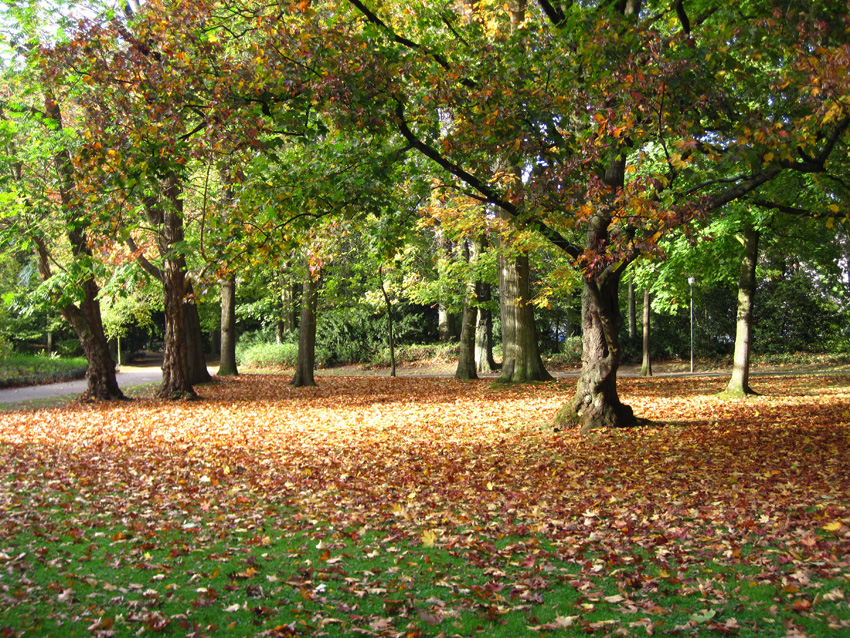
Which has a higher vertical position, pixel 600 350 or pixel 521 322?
pixel 521 322

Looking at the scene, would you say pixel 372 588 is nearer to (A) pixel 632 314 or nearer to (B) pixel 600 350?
(B) pixel 600 350

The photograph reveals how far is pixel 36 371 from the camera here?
24672 mm

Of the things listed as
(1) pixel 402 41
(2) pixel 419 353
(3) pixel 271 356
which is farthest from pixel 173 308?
(3) pixel 271 356

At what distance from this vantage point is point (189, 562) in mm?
4844

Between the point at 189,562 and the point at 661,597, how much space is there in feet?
11.0

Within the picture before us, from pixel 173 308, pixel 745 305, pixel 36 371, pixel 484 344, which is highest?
pixel 173 308

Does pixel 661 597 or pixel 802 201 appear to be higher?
pixel 802 201

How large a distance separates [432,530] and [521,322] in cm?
1284

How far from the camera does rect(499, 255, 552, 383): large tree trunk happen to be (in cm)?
1808

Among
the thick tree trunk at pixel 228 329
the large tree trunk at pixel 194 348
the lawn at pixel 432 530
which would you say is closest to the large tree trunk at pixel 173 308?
the large tree trunk at pixel 194 348

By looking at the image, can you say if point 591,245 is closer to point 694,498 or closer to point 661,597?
point 694,498

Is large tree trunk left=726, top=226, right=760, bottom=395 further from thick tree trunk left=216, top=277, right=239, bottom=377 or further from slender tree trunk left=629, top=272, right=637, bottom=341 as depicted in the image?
thick tree trunk left=216, top=277, right=239, bottom=377

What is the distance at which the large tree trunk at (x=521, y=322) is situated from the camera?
1808 centimetres

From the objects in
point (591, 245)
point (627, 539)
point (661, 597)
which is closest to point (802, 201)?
point (591, 245)
